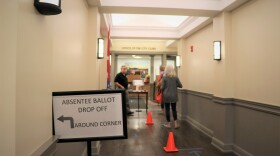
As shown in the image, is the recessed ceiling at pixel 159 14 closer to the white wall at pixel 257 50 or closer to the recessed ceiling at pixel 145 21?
the recessed ceiling at pixel 145 21

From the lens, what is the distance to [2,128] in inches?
38.4

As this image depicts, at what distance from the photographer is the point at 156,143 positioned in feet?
12.7

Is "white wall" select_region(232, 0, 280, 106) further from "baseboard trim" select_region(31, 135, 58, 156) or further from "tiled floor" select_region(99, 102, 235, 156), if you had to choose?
"baseboard trim" select_region(31, 135, 58, 156)

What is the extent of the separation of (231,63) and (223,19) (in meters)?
0.82

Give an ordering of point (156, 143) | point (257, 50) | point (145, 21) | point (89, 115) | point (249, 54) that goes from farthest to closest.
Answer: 1. point (145, 21)
2. point (156, 143)
3. point (249, 54)
4. point (257, 50)
5. point (89, 115)

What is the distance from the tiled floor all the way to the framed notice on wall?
2.08 meters

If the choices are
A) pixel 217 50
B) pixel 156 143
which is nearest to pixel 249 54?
pixel 217 50

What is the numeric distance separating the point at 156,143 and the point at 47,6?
328 cm

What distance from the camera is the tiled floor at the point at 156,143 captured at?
3.38m

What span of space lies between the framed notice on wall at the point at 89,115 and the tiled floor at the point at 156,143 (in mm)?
2084

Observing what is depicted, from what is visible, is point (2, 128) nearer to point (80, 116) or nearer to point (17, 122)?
point (17, 122)

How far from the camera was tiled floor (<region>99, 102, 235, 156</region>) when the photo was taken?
3382mm

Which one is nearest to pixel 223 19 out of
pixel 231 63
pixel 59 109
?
pixel 231 63

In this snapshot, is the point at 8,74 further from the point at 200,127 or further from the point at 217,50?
the point at 200,127
